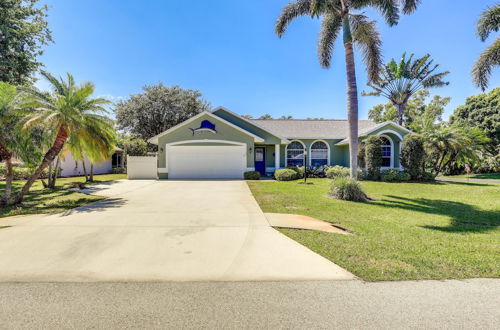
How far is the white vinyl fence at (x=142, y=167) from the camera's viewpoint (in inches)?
688

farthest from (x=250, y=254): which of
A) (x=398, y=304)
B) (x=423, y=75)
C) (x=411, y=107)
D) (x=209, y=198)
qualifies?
(x=411, y=107)

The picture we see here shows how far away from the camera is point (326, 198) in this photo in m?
9.59

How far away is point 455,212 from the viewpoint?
7500 mm

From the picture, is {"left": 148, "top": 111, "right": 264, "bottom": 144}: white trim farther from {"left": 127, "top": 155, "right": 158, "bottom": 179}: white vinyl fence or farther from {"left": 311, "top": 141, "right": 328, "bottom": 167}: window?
{"left": 311, "top": 141, "right": 328, "bottom": 167}: window

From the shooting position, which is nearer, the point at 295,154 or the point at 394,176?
the point at 394,176

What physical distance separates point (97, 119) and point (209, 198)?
19.6 feet

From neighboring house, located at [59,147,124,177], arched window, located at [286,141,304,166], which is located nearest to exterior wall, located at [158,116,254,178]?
neighboring house, located at [59,147,124,177]

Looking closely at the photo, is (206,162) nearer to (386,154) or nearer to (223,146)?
(223,146)

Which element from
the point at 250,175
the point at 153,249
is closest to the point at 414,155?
the point at 250,175

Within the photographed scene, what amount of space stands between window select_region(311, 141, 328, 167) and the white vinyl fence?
13.6 meters

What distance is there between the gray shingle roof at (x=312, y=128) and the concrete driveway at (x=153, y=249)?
14.8 metres

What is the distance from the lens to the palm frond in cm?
1055

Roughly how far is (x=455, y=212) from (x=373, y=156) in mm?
8949

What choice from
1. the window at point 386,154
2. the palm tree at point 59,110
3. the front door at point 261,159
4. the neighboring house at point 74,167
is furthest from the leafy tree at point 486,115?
the neighboring house at point 74,167
